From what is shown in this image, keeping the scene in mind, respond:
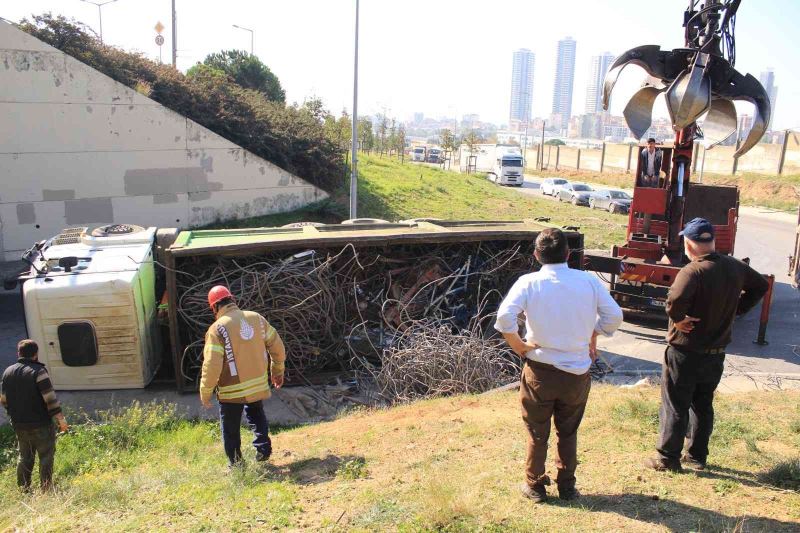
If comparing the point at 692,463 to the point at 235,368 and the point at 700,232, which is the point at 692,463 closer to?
Result: the point at 700,232

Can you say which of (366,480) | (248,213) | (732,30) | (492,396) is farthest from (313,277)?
(248,213)

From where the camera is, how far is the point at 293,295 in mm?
8648

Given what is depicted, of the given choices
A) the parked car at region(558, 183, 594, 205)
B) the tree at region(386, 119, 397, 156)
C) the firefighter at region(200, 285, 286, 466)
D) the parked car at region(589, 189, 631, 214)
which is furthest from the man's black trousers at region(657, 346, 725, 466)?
the tree at region(386, 119, 397, 156)

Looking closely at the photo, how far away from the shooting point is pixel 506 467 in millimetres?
4828

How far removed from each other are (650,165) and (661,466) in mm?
8228

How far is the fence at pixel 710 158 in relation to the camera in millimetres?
43875

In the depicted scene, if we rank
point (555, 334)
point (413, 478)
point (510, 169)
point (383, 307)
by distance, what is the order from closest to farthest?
point (555, 334), point (413, 478), point (383, 307), point (510, 169)

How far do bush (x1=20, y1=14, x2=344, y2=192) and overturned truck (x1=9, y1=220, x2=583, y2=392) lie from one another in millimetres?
10442

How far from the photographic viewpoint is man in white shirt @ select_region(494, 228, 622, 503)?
3.93 meters

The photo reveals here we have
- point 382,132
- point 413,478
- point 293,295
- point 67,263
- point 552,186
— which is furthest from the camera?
point 382,132

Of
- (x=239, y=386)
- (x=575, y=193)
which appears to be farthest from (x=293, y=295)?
(x=575, y=193)

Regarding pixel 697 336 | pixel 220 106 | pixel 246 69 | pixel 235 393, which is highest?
pixel 246 69

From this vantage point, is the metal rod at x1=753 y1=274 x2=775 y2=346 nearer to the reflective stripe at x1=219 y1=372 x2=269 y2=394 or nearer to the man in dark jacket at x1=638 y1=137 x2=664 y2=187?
the man in dark jacket at x1=638 y1=137 x2=664 y2=187

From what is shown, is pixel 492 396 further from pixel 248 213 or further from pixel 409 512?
pixel 248 213
